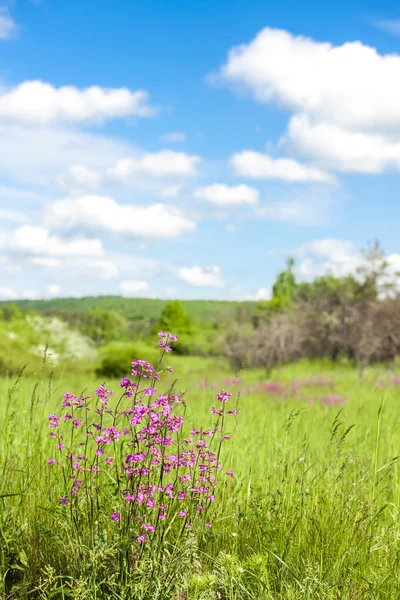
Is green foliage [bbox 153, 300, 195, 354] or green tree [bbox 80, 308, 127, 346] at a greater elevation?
green foliage [bbox 153, 300, 195, 354]

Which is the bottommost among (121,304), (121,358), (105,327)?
(105,327)

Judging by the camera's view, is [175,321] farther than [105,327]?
No

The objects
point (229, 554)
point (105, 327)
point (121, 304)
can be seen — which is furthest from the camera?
point (121, 304)

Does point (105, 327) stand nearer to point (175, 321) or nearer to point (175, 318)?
point (175, 318)

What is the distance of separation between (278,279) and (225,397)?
195ft

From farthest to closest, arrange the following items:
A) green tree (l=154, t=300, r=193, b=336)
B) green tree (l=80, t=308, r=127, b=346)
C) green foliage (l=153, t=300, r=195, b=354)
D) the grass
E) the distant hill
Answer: the distant hill < green tree (l=80, t=308, r=127, b=346) < green tree (l=154, t=300, r=193, b=336) < green foliage (l=153, t=300, r=195, b=354) < the grass

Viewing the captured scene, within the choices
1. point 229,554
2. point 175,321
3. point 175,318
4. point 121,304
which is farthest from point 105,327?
point 229,554

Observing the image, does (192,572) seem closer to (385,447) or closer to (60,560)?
(60,560)

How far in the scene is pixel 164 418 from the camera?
2646 mm

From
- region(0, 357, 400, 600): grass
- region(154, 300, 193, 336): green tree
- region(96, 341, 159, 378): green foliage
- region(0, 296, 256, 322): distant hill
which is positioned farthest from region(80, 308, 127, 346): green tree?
region(0, 357, 400, 600): grass

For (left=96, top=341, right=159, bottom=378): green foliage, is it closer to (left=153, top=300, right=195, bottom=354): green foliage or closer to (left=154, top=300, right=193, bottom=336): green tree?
(left=153, top=300, right=195, bottom=354): green foliage

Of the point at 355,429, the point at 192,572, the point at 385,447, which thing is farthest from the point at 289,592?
the point at 355,429

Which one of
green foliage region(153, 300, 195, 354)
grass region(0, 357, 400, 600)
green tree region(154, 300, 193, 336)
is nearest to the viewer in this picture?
grass region(0, 357, 400, 600)

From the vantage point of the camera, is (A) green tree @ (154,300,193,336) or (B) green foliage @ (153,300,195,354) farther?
(A) green tree @ (154,300,193,336)
